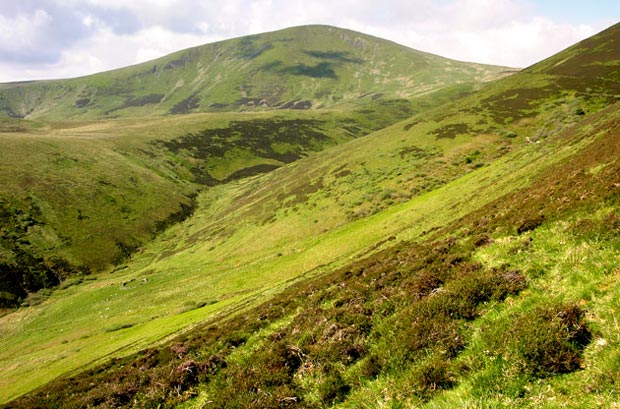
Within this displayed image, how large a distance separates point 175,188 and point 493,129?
11090 cm

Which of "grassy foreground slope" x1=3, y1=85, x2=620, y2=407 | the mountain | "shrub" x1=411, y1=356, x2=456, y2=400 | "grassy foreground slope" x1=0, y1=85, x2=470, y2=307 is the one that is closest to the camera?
"grassy foreground slope" x1=3, y1=85, x2=620, y2=407

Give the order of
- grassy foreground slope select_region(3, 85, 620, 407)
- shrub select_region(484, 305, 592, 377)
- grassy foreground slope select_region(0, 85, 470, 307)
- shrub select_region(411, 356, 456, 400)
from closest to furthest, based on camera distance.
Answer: shrub select_region(484, 305, 592, 377) → grassy foreground slope select_region(3, 85, 620, 407) → shrub select_region(411, 356, 456, 400) → grassy foreground slope select_region(0, 85, 470, 307)

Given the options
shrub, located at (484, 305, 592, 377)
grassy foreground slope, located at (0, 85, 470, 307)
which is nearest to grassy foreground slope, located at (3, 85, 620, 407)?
shrub, located at (484, 305, 592, 377)

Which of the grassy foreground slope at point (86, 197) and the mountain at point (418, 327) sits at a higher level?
the grassy foreground slope at point (86, 197)

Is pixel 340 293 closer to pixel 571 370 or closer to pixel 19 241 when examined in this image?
pixel 571 370

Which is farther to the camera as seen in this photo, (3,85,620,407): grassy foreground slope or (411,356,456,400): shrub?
(411,356,456,400): shrub

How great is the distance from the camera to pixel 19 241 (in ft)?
259

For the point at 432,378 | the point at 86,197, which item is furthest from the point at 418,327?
the point at 86,197

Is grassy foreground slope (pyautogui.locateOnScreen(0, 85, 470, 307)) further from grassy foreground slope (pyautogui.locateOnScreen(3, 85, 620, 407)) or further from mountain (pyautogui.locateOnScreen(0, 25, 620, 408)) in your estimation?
grassy foreground slope (pyautogui.locateOnScreen(3, 85, 620, 407))

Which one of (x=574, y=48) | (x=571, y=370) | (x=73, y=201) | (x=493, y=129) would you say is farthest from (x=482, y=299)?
(x=574, y=48)

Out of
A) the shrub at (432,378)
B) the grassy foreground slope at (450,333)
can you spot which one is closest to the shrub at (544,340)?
the grassy foreground slope at (450,333)

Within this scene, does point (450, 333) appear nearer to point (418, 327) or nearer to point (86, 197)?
point (418, 327)

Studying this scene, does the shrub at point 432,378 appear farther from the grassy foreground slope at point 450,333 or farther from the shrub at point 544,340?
the shrub at point 544,340

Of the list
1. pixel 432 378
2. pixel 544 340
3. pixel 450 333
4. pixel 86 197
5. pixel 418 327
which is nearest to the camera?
pixel 544 340
